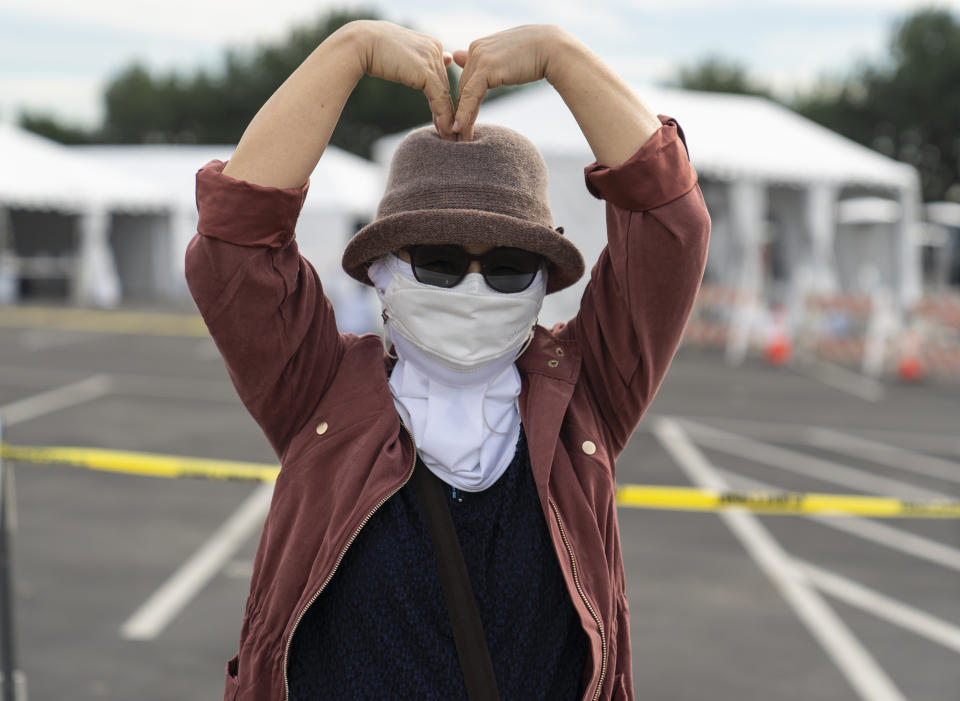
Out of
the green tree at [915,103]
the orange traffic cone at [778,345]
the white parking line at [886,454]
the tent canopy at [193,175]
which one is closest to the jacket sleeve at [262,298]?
the white parking line at [886,454]

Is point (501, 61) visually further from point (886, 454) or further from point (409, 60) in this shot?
point (886, 454)

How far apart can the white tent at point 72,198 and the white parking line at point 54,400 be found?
1070cm

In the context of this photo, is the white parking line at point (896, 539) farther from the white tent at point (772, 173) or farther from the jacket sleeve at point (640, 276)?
the white tent at point (772, 173)

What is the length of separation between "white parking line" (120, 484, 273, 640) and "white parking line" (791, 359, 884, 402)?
8.03 m

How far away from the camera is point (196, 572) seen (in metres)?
4.92

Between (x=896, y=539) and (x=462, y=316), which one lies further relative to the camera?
(x=896, y=539)

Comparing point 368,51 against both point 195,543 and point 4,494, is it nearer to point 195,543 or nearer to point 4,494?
point 4,494

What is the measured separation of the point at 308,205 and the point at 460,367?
2055cm

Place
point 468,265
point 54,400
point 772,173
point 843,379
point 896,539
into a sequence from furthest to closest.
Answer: point 772,173 → point 843,379 → point 54,400 → point 896,539 → point 468,265

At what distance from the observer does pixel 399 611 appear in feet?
4.97

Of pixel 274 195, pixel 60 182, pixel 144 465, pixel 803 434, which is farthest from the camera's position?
pixel 60 182

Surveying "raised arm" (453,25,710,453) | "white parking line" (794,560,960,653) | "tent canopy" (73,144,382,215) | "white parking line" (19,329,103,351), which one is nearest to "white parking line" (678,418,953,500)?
"white parking line" (794,560,960,653)

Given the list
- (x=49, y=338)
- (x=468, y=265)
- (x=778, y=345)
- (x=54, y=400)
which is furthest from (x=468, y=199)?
(x=49, y=338)

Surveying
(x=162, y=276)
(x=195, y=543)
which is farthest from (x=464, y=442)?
(x=162, y=276)
